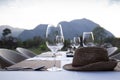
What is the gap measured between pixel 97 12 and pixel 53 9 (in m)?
1.31

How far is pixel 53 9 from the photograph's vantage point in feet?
22.9

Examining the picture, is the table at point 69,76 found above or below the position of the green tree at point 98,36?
below

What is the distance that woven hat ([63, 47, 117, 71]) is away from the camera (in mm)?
1009

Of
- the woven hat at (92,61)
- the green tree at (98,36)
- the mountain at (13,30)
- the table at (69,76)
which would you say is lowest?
the table at (69,76)

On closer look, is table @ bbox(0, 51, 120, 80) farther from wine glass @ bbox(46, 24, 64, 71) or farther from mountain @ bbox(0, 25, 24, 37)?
mountain @ bbox(0, 25, 24, 37)

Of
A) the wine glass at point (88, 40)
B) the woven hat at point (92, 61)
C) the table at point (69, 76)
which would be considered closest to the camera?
the table at point (69, 76)

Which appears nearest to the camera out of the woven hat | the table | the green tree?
→ the table

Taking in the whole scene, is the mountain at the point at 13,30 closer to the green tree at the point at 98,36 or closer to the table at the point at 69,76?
the green tree at the point at 98,36

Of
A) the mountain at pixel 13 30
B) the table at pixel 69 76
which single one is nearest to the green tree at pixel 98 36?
the table at pixel 69 76

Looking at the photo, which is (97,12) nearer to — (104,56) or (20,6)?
(20,6)

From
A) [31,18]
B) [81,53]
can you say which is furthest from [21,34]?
[81,53]

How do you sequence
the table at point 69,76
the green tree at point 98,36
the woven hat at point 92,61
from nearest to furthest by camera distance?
1. the table at point 69,76
2. the woven hat at point 92,61
3. the green tree at point 98,36

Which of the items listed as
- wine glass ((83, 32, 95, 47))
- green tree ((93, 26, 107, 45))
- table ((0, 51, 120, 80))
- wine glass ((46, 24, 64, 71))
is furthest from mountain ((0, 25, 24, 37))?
table ((0, 51, 120, 80))

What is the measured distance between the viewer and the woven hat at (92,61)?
3.31 feet
